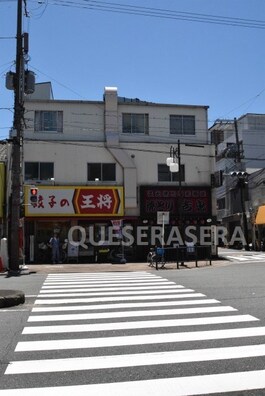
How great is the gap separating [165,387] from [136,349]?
1.70m

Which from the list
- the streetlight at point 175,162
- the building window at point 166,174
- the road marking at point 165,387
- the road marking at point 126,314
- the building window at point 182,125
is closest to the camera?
the road marking at point 165,387

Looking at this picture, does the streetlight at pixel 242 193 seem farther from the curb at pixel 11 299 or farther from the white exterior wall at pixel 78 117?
the curb at pixel 11 299

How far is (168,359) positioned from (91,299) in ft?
19.7

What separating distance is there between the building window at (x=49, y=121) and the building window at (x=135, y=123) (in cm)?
420

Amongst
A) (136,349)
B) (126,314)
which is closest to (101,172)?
(126,314)

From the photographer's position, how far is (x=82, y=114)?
31.2 meters

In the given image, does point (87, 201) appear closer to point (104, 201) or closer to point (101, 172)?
point (104, 201)

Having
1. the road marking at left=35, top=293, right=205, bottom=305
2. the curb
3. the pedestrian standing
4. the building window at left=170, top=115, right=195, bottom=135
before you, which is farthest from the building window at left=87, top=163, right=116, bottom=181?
the curb

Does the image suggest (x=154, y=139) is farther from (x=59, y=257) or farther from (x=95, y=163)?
(x=59, y=257)

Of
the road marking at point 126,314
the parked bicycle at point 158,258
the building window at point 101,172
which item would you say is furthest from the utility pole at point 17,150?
the road marking at point 126,314

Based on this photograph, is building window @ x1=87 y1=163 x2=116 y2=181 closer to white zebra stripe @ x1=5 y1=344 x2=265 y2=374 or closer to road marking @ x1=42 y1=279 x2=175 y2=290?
road marking @ x1=42 y1=279 x2=175 y2=290

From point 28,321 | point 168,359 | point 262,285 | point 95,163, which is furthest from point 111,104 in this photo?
point 168,359

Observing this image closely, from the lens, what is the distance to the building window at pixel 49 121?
3093cm

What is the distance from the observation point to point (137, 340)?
749 centimetres
